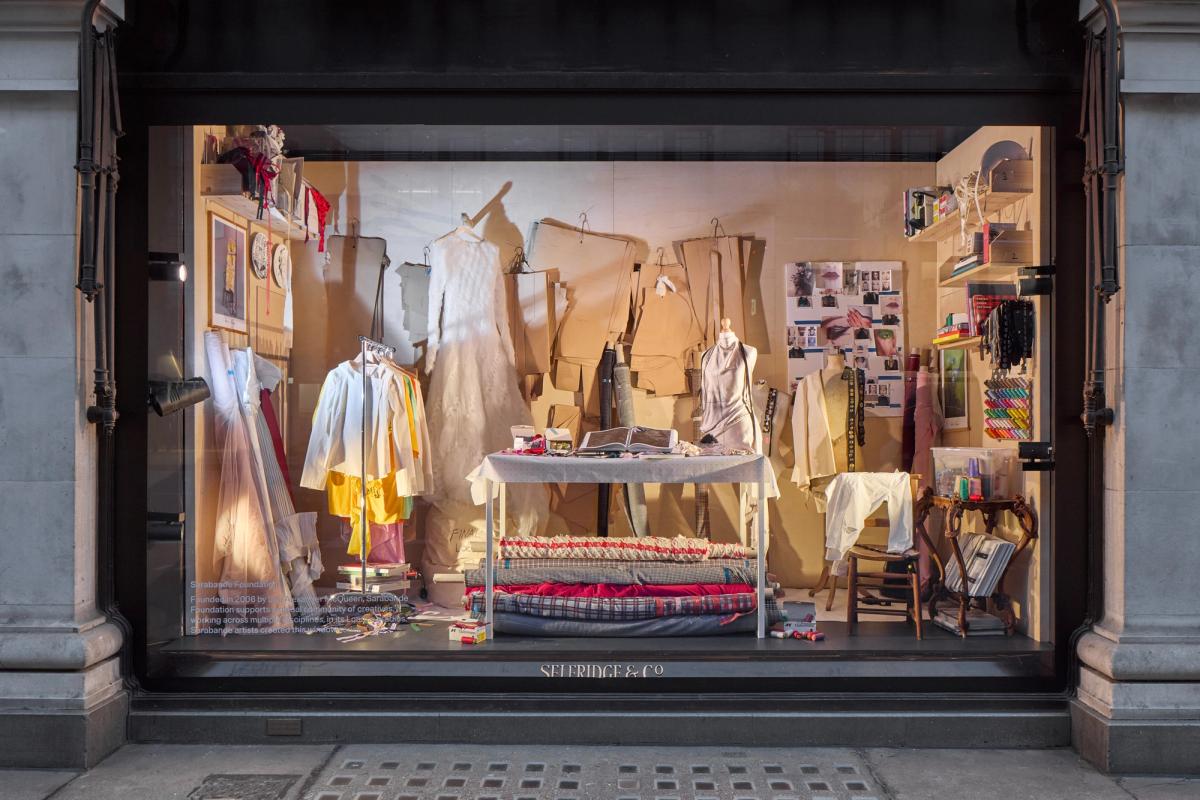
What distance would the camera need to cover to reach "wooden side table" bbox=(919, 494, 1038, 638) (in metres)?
5.31

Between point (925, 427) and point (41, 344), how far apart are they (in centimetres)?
475

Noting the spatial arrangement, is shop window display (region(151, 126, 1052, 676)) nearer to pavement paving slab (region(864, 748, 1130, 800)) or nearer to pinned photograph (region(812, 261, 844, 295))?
pinned photograph (region(812, 261, 844, 295))

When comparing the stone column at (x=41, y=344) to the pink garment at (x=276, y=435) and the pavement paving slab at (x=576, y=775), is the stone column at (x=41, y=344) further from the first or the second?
the pink garment at (x=276, y=435)

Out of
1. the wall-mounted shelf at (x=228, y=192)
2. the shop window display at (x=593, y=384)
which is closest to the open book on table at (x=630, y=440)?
the shop window display at (x=593, y=384)

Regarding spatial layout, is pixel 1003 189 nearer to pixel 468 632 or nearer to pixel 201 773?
pixel 468 632

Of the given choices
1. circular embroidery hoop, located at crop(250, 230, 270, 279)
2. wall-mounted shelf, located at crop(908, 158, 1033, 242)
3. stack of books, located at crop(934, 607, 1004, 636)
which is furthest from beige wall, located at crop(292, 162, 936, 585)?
stack of books, located at crop(934, 607, 1004, 636)

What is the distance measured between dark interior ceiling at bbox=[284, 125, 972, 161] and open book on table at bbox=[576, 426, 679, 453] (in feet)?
5.33

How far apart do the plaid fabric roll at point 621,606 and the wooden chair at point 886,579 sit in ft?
1.62

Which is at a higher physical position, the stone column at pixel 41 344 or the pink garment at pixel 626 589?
the stone column at pixel 41 344

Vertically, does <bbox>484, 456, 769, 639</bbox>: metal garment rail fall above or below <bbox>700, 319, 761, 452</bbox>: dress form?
below

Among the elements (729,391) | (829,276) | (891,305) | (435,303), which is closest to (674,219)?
(829,276)

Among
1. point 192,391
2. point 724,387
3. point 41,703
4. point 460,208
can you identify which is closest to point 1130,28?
point 724,387

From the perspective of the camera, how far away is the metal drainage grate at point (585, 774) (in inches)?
161

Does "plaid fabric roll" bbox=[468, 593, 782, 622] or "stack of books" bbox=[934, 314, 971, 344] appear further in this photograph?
"stack of books" bbox=[934, 314, 971, 344]
